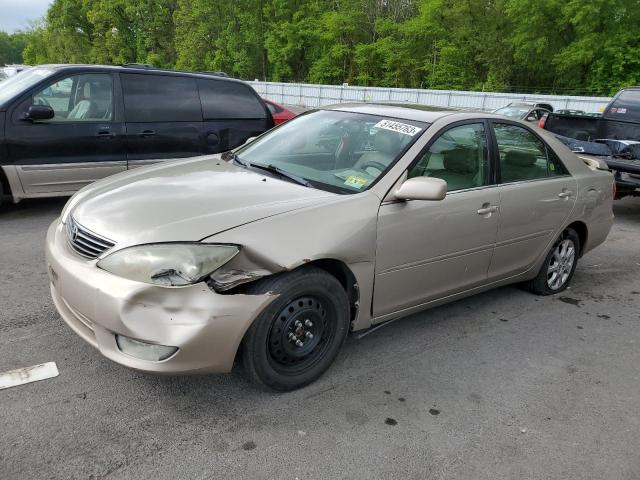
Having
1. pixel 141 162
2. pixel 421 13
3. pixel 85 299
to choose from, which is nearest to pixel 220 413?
pixel 85 299

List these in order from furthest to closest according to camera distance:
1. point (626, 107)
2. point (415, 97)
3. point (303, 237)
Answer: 1. point (415, 97)
2. point (626, 107)
3. point (303, 237)

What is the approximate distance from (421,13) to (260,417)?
166ft

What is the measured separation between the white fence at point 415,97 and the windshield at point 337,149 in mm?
20248

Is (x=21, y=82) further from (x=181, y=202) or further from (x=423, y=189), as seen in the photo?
(x=423, y=189)

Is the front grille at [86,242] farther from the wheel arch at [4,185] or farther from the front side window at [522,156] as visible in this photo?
the wheel arch at [4,185]

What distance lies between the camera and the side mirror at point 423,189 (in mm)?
3115

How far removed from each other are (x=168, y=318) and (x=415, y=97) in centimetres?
3213

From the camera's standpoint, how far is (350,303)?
10.4 ft

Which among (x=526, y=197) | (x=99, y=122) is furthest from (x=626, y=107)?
(x=99, y=122)

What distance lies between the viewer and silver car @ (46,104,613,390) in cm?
254

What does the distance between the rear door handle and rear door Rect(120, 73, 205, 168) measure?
4206 mm

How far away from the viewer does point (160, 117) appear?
6.55m

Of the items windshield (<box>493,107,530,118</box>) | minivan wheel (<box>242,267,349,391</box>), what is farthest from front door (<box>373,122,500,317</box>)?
windshield (<box>493,107,530,118</box>)

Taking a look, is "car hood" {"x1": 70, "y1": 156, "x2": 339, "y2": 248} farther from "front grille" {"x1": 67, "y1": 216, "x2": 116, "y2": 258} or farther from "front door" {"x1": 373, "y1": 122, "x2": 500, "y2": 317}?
"front door" {"x1": 373, "y1": 122, "x2": 500, "y2": 317}
